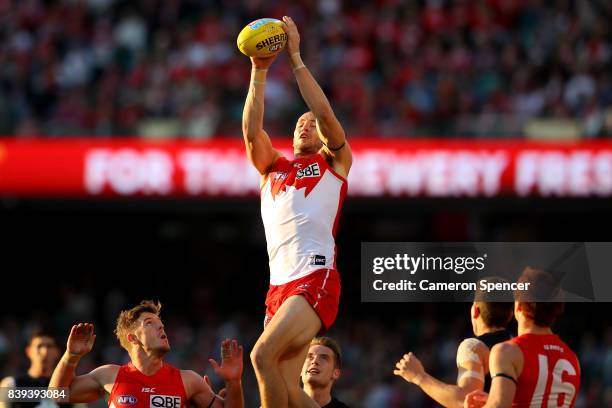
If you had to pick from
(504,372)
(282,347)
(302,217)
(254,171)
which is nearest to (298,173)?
(302,217)

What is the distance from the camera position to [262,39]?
324 inches

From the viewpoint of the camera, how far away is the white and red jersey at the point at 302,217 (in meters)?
8.17

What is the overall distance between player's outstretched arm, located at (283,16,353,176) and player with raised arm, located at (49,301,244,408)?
1.42 m

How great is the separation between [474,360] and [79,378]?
2622 mm

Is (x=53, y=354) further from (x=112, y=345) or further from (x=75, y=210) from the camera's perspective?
(x=75, y=210)

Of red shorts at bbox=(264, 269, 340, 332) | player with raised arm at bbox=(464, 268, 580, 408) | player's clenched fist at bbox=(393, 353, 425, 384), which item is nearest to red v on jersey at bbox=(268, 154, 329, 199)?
red shorts at bbox=(264, 269, 340, 332)

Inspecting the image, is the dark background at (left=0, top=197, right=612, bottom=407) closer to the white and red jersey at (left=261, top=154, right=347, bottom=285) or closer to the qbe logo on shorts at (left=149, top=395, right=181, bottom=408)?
the qbe logo on shorts at (left=149, top=395, right=181, bottom=408)

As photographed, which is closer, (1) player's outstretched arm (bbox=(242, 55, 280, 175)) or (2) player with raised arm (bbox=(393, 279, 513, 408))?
(2) player with raised arm (bbox=(393, 279, 513, 408))

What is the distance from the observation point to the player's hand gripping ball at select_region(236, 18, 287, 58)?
8219 millimetres

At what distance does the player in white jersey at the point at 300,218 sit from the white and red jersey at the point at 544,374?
1424 mm

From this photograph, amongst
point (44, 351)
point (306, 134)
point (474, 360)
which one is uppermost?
point (306, 134)

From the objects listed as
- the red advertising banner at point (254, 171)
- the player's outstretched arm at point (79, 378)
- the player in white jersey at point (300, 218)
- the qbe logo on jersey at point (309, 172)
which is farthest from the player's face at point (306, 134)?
the red advertising banner at point (254, 171)

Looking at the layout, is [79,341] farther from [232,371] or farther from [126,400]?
[232,371]
